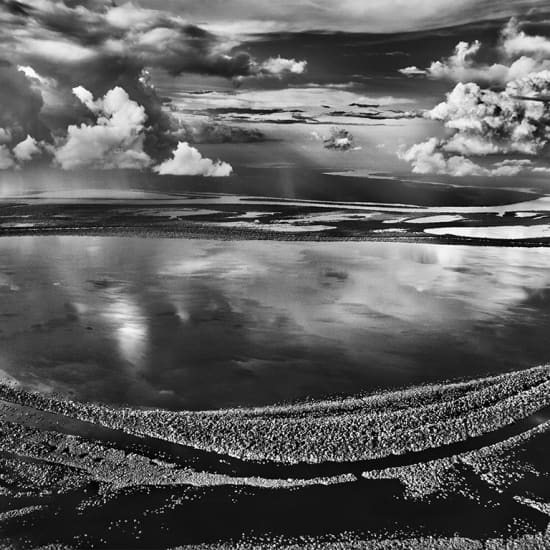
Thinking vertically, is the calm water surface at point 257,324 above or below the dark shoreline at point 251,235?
above

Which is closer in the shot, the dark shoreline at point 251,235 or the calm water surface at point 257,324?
the calm water surface at point 257,324

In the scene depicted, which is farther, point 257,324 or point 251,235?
point 251,235

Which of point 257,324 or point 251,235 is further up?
point 257,324

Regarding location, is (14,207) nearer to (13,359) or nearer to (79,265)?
(79,265)

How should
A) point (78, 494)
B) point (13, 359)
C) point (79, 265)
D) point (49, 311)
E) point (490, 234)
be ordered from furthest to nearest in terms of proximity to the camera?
point (490, 234)
point (79, 265)
point (49, 311)
point (13, 359)
point (78, 494)

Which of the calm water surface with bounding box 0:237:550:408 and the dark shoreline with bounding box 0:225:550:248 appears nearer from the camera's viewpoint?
the calm water surface with bounding box 0:237:550:408

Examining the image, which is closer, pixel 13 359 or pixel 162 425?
pixel 162 425

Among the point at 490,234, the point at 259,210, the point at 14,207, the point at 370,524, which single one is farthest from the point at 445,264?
the point at 14,207

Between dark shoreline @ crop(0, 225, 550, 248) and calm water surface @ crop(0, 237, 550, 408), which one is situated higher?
calm water surface @ crop(0, 237, 550, 408)
